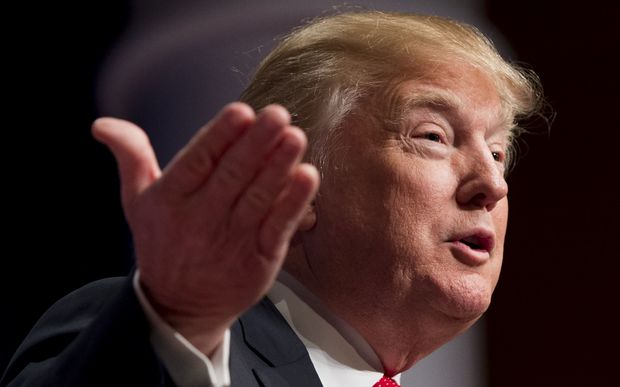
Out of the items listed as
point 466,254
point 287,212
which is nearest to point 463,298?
point 466,254

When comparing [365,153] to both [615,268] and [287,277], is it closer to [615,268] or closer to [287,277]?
[287,277]

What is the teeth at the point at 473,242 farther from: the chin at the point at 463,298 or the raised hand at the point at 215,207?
the raised hand at the point at 215,207

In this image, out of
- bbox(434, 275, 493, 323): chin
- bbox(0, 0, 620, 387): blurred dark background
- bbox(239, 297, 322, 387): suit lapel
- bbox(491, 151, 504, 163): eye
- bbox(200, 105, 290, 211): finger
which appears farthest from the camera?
bbox(0, 0, 620, 387): blurred dark background

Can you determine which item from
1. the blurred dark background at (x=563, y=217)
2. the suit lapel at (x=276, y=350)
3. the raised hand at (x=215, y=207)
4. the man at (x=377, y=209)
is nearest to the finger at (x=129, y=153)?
the raised hand at (x=215, y=207)

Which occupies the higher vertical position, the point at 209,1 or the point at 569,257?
the point at 209,1

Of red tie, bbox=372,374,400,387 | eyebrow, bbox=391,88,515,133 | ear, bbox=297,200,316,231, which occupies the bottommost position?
red tie, bbox=372,374,400,387

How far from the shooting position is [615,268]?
7.36 ft

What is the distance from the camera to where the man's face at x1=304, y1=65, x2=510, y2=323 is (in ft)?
4.66

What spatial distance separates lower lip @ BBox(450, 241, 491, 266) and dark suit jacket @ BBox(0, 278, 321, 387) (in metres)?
0.25

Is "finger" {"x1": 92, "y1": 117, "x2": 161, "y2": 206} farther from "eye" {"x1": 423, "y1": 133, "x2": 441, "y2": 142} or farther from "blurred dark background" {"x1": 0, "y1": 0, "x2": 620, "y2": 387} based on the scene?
"blurred dark background" {"x1": 0, "y1": 0, "x2": 620, "y2": 387}

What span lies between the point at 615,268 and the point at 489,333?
12.2 inches

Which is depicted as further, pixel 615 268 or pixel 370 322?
pixel 615 268

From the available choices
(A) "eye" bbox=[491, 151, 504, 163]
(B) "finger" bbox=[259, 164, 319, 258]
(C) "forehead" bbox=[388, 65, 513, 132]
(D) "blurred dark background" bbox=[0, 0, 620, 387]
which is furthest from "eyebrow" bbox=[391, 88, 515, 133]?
(D) "blurred dark background" bbox=[0, 0, 620, 387]

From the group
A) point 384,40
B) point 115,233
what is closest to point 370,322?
point 384,40
